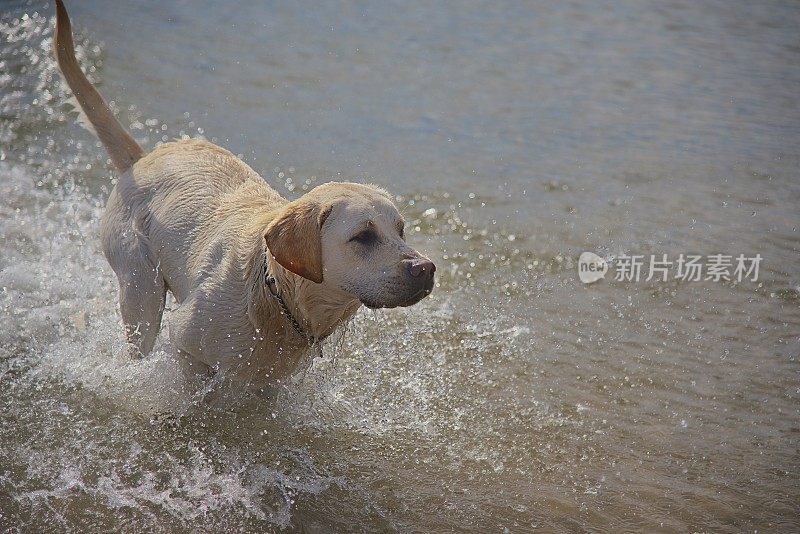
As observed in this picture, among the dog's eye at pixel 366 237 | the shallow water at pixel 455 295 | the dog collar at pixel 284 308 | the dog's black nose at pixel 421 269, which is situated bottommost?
the shallow water at pixel 455 295

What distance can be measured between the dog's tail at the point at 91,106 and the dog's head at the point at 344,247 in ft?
5.32

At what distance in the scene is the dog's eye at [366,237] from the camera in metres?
3.78

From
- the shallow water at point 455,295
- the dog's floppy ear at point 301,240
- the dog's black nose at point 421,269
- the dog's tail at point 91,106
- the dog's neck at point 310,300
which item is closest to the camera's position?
the dog's black nose at point 421,269

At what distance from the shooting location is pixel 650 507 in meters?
4.29

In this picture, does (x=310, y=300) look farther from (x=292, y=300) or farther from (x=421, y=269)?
(x=421, y=269)

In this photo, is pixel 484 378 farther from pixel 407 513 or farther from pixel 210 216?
pixel 210 216

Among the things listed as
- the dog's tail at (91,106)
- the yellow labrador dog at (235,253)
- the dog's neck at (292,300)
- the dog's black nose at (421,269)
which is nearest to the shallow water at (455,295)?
the yellow labrador dog at (235,253)

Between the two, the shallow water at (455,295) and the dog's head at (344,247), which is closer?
the dog's head at (344,247)

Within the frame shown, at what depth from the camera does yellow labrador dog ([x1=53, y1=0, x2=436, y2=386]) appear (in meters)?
3.77

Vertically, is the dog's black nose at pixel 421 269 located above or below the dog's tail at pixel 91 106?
below

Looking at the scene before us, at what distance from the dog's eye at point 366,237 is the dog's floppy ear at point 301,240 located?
0.52ft

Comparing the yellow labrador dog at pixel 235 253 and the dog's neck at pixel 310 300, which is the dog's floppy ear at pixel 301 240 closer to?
the yellow labrador dog at pixel 235 253

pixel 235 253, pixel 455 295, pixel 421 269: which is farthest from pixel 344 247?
pixel 455 295

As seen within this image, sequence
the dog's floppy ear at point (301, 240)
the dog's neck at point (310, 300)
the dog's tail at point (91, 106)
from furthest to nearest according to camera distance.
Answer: the dog's tail at point (91, 106) < the dog's neck at point (310, 300) < the dog's floppy ear at point (301, 240)
